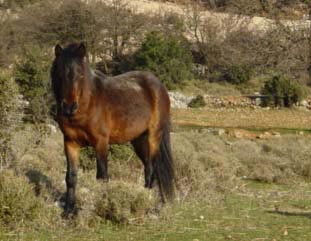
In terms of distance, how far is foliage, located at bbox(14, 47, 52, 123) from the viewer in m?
17.5

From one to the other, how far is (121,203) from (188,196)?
2841 mm

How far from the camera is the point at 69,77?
810cm

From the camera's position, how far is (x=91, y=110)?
8469mm

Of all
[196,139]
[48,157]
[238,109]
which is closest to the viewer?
[48,157]

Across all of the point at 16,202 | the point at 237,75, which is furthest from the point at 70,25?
the point at 16,202

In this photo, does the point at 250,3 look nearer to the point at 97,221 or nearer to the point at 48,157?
the point at 48,157

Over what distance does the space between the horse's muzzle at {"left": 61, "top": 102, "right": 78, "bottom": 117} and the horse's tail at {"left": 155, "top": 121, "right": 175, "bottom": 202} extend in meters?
2.13

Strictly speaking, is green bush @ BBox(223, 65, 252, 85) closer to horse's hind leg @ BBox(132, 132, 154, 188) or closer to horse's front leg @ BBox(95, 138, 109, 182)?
horse's hind leg @ BBox(132, 132, 154, 188)

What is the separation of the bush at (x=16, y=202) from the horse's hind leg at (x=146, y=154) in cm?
209

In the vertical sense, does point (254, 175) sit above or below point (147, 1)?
below

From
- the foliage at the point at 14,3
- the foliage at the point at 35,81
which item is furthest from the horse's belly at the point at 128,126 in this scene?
the foliage at the point at 14,3

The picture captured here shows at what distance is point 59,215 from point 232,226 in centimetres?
200

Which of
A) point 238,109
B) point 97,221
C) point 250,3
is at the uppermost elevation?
point 250,3

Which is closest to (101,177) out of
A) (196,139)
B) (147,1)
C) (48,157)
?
(48,157)
